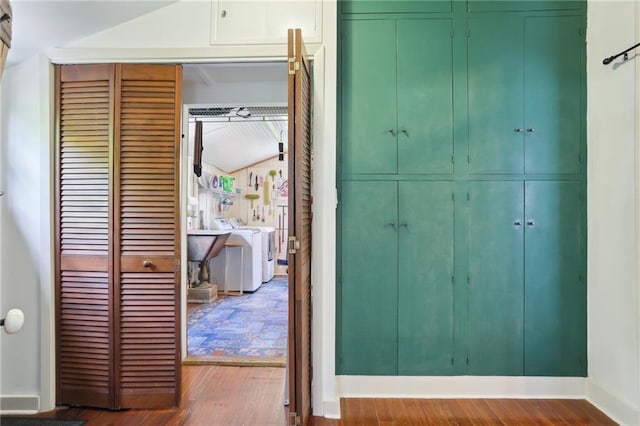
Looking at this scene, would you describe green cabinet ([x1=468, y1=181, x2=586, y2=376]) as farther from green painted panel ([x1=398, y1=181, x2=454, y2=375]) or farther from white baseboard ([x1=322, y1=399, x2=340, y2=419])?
white baseboard ([x1=322, y1=399, x2=340, y2=419])

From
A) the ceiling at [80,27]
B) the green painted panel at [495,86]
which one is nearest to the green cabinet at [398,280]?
the green painted panel at [495,86]

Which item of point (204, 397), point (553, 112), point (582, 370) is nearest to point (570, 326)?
point (582, 370)

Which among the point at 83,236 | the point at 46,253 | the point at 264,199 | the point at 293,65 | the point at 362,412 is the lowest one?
the point at 362,412

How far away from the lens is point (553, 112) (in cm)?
241

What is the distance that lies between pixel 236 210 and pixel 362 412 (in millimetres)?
6151

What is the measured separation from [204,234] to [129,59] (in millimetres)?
2861

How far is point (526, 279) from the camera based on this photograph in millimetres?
2404

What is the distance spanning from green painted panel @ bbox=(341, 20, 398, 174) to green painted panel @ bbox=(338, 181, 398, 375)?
17cm

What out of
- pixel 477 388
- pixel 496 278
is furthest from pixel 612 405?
pixel 496 278

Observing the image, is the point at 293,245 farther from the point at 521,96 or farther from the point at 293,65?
the point at 521,96

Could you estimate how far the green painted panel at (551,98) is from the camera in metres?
2.40

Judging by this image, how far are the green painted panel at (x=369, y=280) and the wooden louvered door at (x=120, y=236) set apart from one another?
1.07m

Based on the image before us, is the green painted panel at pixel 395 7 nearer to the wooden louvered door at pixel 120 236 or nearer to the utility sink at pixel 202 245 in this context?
the wooden louvered door at pixel 120 236

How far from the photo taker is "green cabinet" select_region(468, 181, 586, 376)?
7.86ft
